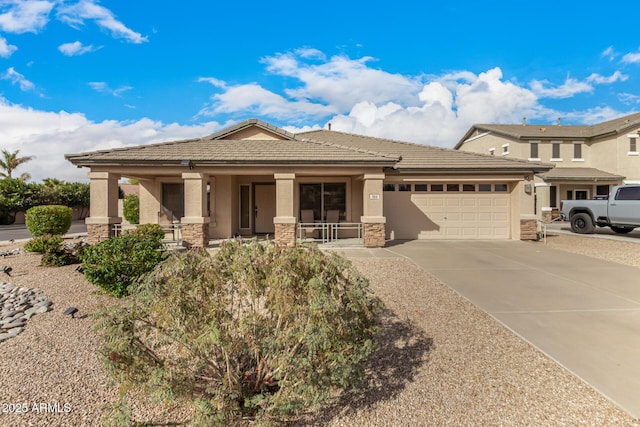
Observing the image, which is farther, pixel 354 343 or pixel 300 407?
pixel 354 343

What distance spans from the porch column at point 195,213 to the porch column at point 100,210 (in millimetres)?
2634

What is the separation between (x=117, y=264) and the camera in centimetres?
629

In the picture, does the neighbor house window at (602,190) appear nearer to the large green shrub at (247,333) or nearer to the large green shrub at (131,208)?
the large green shrub at (247,333)

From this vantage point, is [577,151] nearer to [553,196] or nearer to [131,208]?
[553,196]

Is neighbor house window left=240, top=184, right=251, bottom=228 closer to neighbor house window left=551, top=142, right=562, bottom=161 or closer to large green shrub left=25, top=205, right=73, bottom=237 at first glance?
large green shrub left=25, top=205, right=73, bottom=237

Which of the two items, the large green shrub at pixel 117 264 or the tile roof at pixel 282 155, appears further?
the tile roof at pixel 282 155

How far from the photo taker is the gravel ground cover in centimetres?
327

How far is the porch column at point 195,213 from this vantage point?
11930 mm

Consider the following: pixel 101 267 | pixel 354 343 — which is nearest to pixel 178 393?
pixel 354 343

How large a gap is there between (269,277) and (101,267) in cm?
456

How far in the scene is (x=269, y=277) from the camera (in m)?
3.34

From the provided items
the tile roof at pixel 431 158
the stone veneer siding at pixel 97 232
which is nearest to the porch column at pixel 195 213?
the stone veneer siding at pixel 97 232

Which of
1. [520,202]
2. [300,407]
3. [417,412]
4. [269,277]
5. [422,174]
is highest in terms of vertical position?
[422,174]

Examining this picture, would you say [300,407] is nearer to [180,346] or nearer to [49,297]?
[180,346]
